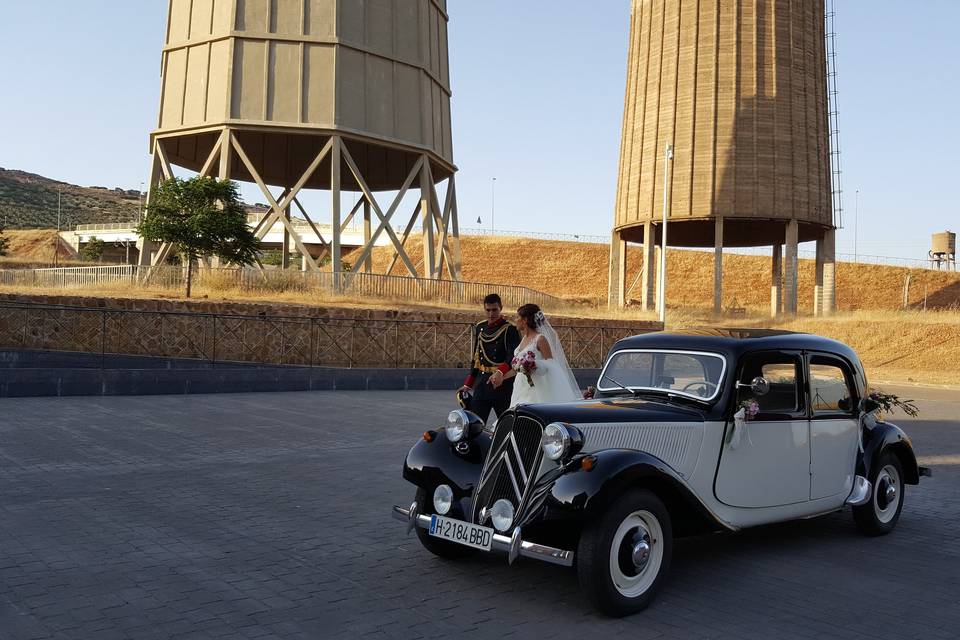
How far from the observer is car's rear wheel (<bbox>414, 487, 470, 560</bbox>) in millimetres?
5878

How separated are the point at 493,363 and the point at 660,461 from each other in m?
3.73

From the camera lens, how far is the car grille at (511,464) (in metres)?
5.23

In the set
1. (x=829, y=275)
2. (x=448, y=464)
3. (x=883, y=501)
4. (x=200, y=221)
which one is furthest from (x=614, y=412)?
(x=829, y=275)

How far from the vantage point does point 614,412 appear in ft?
18.0

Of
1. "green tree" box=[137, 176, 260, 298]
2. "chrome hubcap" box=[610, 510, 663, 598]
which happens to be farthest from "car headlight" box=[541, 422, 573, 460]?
"green tree" box=[137, 176, 260, 298]

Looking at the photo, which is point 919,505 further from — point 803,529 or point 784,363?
point 784,363

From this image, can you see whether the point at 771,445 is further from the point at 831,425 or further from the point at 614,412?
the point at 614,412

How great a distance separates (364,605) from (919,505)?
19.6 ft

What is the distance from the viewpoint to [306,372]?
755 inches

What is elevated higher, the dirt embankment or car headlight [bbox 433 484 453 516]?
the dirt embankment

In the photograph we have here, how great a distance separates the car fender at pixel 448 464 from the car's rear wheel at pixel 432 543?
8cm

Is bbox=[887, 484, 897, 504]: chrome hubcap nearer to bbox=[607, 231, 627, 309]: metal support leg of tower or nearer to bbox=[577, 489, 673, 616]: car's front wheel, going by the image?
bbox=[577, 489, 673, 616]: car's front wheel

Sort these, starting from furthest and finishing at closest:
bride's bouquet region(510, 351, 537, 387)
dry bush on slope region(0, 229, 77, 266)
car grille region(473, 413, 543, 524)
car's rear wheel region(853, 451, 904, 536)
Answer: dry bush on slope region(0, 229, 77, 266) → bride's bouquet region(510, 351, 537, 387) → car's rear wheel region(853, 451, 904, 536) → car grille region(473, 413, 543, 524)

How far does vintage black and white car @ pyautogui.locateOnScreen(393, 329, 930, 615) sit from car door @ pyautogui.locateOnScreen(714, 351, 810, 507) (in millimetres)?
13
